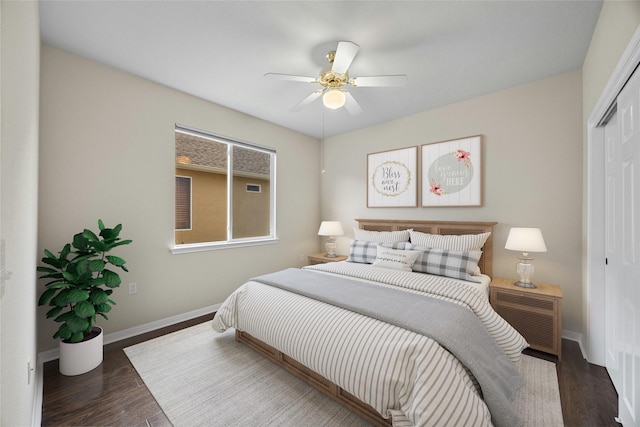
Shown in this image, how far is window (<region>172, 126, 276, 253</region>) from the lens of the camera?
333 cm

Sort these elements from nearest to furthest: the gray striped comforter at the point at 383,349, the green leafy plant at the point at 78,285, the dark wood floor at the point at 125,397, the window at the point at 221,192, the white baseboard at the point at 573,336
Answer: the gray striped comforter at the point at 383,349 → the dark wood floor at the point at 125,397 → the green leafy plant at the point at 78,285 → the white baseboard at the point at 573,336 → the window at the point at 221,192

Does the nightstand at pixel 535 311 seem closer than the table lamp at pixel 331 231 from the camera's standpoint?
Yes

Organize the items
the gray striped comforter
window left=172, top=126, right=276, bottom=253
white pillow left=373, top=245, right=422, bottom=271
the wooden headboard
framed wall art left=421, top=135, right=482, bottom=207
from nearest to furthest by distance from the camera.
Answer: the gray striped comforter < white pillow left=373, top=245, right=422, bottom=271 < the wooden headboard < framed wall art left=421, top=135, right=482, bottom=207 < window left=172, top=126, right=276, bottom=253

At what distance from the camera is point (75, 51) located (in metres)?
2.31

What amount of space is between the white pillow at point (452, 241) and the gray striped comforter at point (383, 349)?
2.47 feet

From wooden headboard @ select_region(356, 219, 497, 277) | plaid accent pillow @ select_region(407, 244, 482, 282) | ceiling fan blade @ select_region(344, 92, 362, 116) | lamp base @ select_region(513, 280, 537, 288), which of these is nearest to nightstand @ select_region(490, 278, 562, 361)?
lamp base @ select_region(513, 280, 537, 288)

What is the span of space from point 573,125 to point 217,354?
4.08m

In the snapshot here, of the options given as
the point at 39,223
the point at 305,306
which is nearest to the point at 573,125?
the point at 305,306

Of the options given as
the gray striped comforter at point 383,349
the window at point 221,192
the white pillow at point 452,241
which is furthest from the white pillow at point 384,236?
the window at point 221,192

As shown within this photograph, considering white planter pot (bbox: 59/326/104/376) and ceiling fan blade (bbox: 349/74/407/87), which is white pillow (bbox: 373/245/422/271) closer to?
ceiling fan blade (bbox: 349/74/407/87)

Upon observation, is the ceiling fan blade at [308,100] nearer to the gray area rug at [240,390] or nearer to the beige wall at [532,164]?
the beige wall at [532,164]

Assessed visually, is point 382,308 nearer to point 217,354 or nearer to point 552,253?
point 217,354

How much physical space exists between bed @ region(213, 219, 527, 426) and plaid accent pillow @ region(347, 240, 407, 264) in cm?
24

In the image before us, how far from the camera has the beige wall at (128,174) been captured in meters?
2.27
